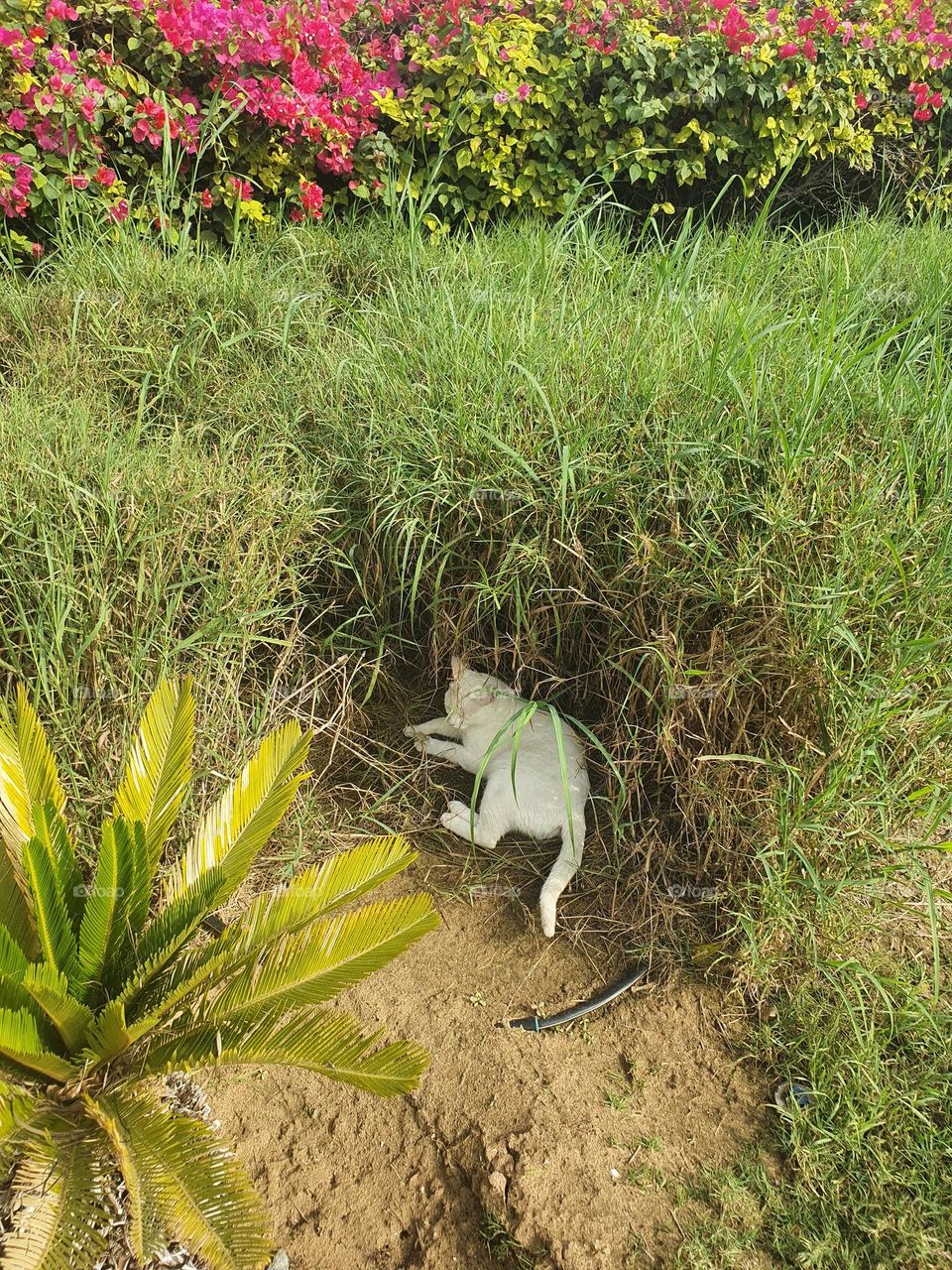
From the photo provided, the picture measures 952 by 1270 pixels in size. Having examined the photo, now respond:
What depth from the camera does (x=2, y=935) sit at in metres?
1.57

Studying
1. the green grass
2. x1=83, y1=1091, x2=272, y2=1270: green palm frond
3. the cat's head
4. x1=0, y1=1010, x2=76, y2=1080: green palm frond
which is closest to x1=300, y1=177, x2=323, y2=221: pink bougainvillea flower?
the green grass

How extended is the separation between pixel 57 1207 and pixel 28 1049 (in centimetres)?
23

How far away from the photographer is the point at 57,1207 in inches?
57.6

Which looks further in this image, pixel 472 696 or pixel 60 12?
pixel 60 12

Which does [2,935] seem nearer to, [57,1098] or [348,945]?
[57,1098]

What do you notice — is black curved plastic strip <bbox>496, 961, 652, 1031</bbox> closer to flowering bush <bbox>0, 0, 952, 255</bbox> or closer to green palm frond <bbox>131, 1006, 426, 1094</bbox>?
green palm frond <bbox>131, 1006, 426, 1094</bbox>

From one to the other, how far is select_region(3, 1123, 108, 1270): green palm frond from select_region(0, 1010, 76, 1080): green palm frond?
10 centimetres

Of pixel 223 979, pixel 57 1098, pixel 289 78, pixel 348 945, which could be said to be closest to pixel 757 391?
pixel 348 945

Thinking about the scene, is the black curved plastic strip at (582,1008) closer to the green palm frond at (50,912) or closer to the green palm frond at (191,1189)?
the green palm frond at (191,1189)

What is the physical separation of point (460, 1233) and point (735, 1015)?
726mm

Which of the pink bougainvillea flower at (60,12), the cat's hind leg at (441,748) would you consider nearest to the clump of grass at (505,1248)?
the cat's hind leg at (441,748)

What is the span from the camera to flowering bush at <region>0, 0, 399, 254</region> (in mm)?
→ 3320

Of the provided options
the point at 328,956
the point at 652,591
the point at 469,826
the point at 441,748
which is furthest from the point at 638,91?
the point at 328,956

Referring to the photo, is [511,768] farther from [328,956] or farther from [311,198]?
[311,198]
